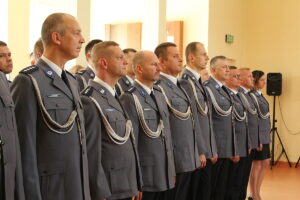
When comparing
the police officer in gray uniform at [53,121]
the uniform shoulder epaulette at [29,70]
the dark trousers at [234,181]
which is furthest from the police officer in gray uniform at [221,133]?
the uniform shoulder epaulette at [29,70]

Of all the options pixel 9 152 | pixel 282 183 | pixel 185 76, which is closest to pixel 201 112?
pixel 185 76

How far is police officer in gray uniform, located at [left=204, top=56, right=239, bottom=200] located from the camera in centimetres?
426

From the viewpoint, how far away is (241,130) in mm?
4711

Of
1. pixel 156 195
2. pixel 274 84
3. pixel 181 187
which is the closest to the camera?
pixel 156 195

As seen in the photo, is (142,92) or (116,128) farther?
(142,92)

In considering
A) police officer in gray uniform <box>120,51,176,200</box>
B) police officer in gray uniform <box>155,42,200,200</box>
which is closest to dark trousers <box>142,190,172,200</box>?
police officer in gray uniform <box>120,51,176,200</box>

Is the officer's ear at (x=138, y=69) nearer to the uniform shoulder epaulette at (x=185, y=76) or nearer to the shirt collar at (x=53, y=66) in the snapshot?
the uniform shoulder epaulette at (x=185, y=76)

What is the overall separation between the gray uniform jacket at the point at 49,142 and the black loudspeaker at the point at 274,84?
6.68 metres

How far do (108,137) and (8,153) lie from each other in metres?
0.81

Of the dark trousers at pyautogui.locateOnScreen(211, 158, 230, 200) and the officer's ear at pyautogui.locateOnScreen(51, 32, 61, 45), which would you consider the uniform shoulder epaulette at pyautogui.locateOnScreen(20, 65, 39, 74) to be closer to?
the officer's ear at pyautogui.locateOnScreen(51, 32, 61, 45)

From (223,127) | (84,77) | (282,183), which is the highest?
(84,77)

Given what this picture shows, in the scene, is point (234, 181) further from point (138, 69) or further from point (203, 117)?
point (138, 69)

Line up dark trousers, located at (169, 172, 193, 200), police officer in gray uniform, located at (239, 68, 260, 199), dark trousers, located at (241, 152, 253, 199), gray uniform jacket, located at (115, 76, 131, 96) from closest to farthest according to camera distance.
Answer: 1. dark trousers, located at (169, 172, 193, 200)
2. gray uniform jacket, located at (115, 76, 131, 96)
3. dark trousers, located at (241, 152, 253, 199)
4. police officer in gray uniform, located at (239, 68, 260, 199)

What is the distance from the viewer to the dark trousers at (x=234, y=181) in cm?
464
